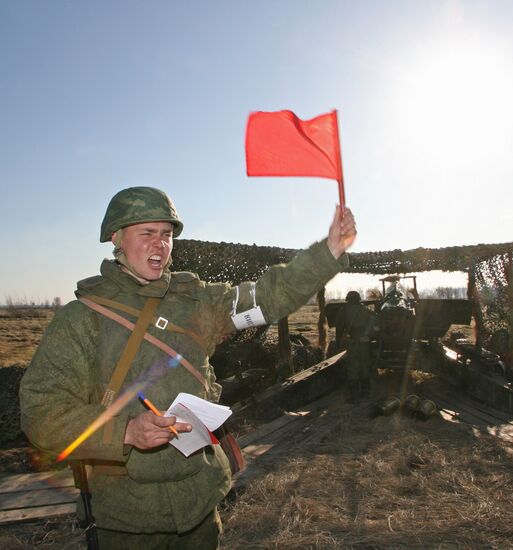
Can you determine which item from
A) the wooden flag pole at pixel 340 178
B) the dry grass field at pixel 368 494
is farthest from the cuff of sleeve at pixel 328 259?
the dry grass field at pixel 368 494

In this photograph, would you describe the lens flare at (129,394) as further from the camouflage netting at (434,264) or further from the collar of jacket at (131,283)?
the camouflage netting at (434,264)

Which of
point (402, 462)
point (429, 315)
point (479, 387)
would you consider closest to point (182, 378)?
point (402, 462)

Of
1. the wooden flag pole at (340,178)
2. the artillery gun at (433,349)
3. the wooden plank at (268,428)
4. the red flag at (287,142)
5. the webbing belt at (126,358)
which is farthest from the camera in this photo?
the artillery gun at (433,349)

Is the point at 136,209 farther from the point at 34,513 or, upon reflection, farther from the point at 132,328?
the point at 34,513

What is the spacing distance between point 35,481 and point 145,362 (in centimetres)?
400

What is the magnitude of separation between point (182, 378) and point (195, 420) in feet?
1.09

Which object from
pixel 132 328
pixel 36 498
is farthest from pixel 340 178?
pixel 36 498

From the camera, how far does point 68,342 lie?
1.83 metres

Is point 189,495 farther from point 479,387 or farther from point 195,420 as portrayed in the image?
point 479,387

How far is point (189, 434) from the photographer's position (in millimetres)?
1788

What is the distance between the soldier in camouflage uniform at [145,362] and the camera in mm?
1724

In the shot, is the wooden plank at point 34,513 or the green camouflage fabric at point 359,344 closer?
the wooden plank at point 34,513

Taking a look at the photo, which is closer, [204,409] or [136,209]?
[204,409]

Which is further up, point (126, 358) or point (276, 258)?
point (276, 258)
